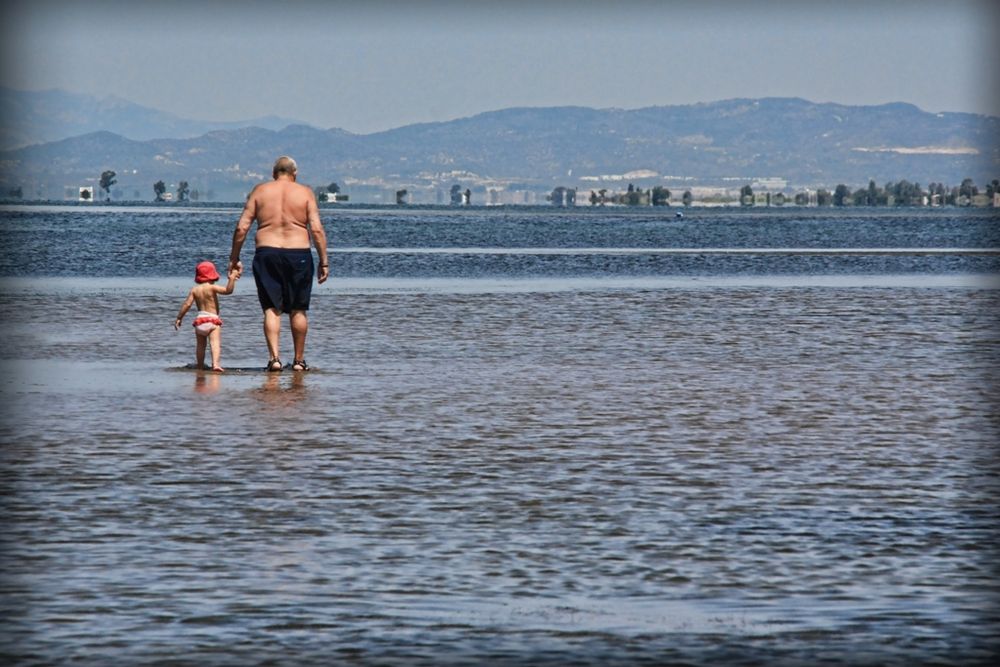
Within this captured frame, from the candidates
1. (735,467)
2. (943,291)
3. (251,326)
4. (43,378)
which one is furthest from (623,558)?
(943,291)

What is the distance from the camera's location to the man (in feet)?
50.7

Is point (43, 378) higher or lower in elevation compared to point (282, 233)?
lower

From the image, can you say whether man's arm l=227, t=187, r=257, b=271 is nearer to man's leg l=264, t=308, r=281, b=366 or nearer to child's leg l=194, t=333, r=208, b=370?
man's leg l=264, t=308, r=281, b=366

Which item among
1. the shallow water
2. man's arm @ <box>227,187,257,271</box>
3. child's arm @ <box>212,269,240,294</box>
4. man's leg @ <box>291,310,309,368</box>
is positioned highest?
man's arm @ <box>227,187,257,271</box>

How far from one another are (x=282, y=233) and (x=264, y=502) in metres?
6.86

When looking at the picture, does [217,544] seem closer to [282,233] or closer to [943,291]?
[282,233]

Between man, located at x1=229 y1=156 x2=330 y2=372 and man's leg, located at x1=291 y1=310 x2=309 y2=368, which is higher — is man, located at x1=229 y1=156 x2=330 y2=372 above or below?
above

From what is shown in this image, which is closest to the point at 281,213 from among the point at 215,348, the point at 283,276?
the point at 283,276

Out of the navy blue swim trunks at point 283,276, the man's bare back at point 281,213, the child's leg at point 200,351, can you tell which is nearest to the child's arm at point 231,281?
the navy blue swim trunks at point 283,276

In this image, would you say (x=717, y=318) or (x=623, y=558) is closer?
(x=623, y=558)

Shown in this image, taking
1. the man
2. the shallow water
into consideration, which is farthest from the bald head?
the shallow water

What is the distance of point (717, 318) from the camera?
22.8m

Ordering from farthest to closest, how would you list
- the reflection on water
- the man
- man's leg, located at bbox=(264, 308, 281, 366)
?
the man < man's leg, located at bbox=(264, 308, 281, 366) < the reflection on water

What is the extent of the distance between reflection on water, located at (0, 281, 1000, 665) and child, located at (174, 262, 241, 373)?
0.27m
